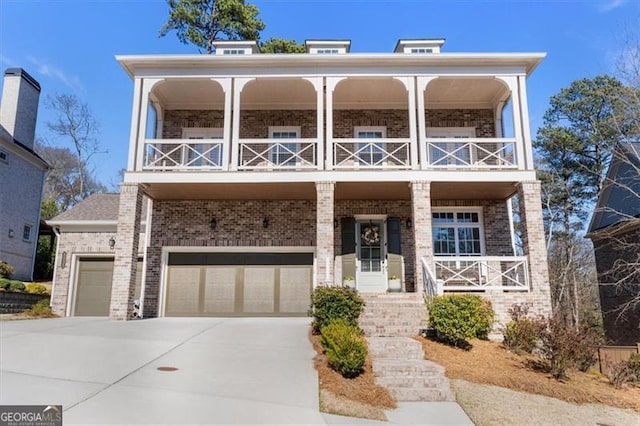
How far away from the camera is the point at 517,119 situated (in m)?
12.5

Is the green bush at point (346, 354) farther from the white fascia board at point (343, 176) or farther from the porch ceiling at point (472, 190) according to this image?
the porch ceiling at point (472, 190)

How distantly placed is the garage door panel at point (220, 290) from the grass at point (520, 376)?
683cm

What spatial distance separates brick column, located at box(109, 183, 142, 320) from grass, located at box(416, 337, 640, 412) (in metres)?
7.86

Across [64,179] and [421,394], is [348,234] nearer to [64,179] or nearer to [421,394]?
[421,394]

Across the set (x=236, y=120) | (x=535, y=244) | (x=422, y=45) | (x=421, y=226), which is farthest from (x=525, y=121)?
(x=236, y=120)

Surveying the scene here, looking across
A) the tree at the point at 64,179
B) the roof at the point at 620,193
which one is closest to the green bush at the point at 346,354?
the roof at the point at 620,193

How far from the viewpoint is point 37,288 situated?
1510cm

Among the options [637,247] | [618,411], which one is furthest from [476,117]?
[618,411]

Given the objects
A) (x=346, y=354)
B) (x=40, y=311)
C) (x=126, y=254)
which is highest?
(x=126, y=254)

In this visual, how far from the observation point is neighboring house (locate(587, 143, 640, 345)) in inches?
561

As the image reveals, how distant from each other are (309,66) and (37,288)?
12079 mm

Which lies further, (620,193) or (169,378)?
(620,193)

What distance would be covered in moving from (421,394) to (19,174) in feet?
63.5

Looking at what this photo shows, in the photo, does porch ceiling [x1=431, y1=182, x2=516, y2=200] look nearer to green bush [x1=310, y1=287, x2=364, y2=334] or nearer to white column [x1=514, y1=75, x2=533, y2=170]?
white column [x1=514, y1=75, x2=533, y2=170]
